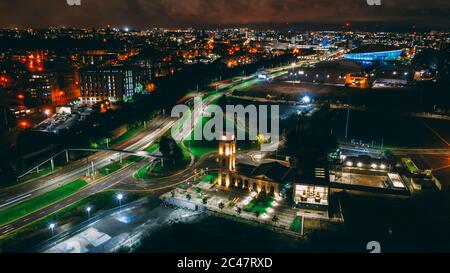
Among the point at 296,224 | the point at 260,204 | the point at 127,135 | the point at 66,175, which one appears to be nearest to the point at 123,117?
the point at 127,135

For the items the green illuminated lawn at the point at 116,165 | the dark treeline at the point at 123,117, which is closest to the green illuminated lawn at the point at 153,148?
the green illuminated lawn at the point at 116,165

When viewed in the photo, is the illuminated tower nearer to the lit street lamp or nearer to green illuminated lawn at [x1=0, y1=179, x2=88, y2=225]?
green illuminated lawn at [x1=0, y1=179, x2=88, y2=225]

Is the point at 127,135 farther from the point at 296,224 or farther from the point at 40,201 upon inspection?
the point at 296,224

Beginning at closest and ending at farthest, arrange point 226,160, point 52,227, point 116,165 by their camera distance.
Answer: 1. point 52,227
2. point 226,160
3. point 116,165

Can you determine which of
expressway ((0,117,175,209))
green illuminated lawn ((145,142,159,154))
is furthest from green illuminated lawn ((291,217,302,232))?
green illuminated lawn ((145,142,159,154))

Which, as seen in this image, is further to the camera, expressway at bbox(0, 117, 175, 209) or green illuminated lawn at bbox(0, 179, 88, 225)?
expressway at bbox(0, 117, 175, 209)

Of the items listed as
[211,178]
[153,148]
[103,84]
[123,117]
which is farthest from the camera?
[103,84]
